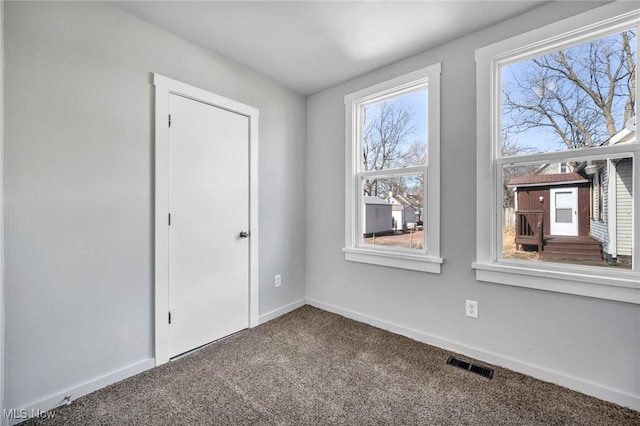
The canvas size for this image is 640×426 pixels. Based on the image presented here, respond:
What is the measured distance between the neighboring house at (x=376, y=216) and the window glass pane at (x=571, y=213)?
95 centimetres

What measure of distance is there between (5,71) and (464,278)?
10.2 ft

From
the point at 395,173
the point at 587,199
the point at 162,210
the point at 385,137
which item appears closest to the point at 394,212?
the point at 395,173

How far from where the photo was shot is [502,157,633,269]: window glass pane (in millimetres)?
1634

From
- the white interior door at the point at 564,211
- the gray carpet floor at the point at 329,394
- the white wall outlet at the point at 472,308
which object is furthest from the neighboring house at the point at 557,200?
the gray carpet floor at the point at 329,394

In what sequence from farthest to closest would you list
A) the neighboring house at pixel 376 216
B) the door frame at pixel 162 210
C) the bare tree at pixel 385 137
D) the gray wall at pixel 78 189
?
1. the neighboring house at pixel 376 216
2. the bare tree at pixel 385 137
3. the door frame at pixel 162 210
4. the gray wall at pixel 78 189

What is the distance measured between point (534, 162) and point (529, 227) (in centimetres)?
45

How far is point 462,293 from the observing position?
215 centimetres

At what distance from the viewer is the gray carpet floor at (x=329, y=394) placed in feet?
4.95

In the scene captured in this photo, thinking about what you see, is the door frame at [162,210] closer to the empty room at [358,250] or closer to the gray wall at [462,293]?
the empty room at [358,250]

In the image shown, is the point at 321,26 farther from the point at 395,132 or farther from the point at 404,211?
the point at 404,211

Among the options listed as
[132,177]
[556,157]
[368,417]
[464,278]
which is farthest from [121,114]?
[556,157]

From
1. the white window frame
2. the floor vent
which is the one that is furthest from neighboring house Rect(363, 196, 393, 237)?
the floor vent

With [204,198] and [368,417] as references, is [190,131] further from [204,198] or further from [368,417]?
[368,417]

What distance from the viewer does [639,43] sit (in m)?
1.58
